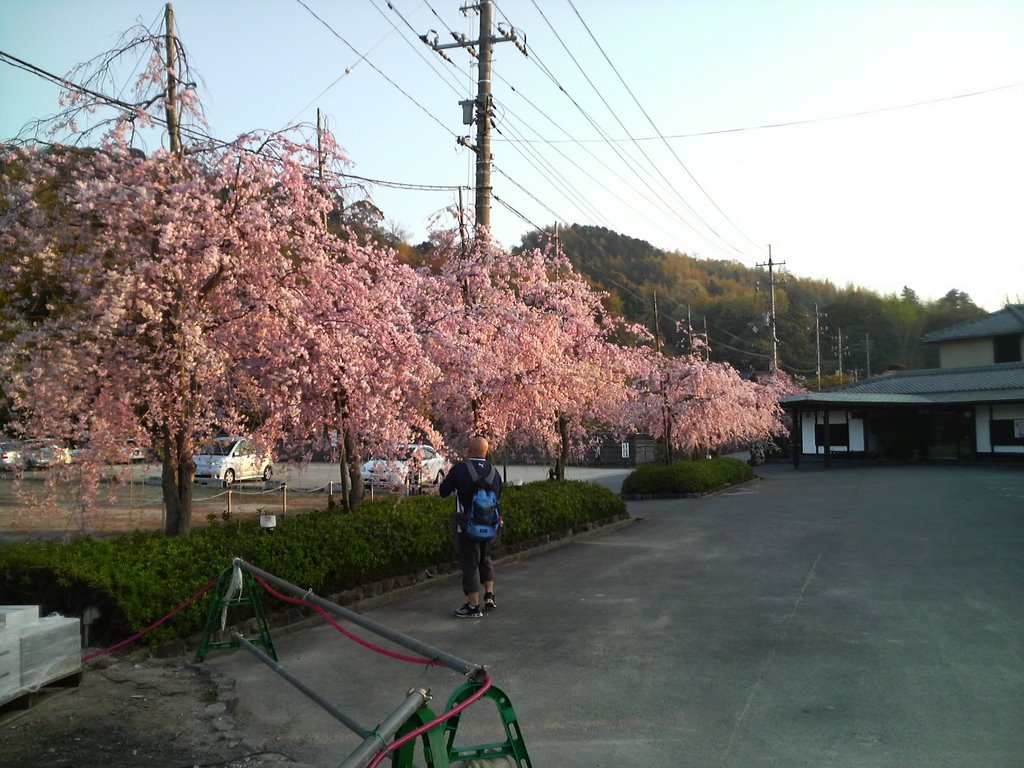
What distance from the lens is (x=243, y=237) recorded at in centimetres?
895

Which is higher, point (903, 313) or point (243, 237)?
point (903, 313)

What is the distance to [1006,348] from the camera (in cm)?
4325

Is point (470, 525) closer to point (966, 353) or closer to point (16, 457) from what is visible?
point (16, 457)

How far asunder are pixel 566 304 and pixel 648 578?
29.3 feet

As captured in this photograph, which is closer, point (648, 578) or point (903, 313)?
point (648, 578)

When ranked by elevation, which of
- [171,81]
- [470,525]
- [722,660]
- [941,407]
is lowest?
[722,660]

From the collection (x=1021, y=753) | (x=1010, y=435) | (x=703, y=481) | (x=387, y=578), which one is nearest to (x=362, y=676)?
(x=387, y=578)

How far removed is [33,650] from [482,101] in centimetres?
1177

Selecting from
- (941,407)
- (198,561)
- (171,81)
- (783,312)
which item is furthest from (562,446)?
(783,312)

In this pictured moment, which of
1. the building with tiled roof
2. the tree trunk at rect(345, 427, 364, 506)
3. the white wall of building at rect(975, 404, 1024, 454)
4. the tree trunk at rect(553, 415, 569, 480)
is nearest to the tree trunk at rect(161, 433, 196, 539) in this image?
the tree trunk at rect(345, 427, 364, 506)

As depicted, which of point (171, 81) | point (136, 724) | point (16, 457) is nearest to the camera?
point (136, 724)

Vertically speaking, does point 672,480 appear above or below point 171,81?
below

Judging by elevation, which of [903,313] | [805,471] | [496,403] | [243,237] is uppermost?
[903,313]

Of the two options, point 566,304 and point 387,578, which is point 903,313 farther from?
point 387,578
